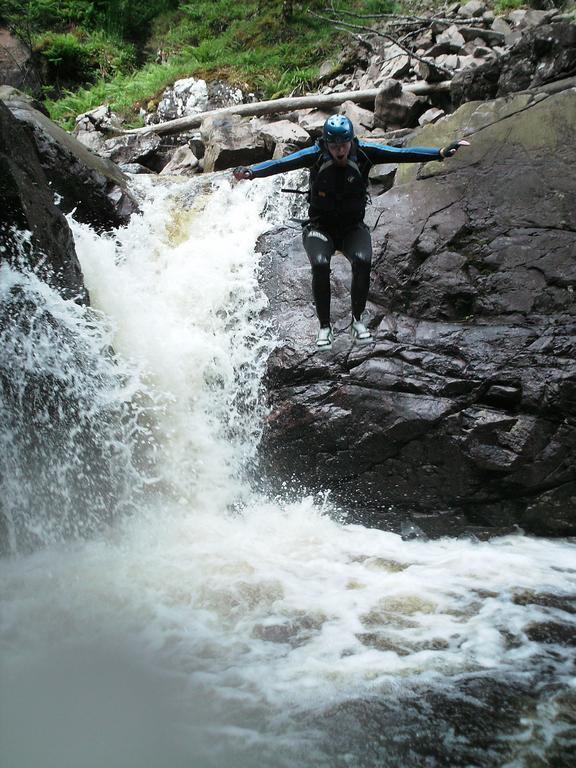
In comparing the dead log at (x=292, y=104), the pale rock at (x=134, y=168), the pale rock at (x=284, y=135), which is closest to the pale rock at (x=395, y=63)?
the dead log at (x=292, y=104)

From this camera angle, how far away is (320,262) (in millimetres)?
5570

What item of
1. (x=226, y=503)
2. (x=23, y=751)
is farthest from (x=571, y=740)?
(x=226, y=503)

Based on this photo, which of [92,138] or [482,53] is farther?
[92,138]

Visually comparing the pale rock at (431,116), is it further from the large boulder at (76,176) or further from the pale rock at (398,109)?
the large boulder at (76,176)

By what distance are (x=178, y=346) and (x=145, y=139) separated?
24.7 ft

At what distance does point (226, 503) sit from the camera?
608cm

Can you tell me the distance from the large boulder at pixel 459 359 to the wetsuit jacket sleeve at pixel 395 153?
1227mm

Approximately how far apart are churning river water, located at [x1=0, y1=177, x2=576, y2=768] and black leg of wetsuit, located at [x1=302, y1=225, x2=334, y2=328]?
1135 mm

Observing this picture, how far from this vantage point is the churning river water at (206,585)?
289cm

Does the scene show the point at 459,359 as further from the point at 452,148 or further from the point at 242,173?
the point at 242,173

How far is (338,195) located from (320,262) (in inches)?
27.0

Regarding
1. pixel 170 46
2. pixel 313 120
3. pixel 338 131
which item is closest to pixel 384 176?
pixel 338 131

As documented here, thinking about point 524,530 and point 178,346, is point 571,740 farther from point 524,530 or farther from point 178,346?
point 178,346

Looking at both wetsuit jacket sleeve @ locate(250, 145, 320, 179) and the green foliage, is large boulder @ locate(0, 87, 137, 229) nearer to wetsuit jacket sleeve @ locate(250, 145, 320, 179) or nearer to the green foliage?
wetsuit jacket sleeve @ locate(250, 145, 320, 179)
